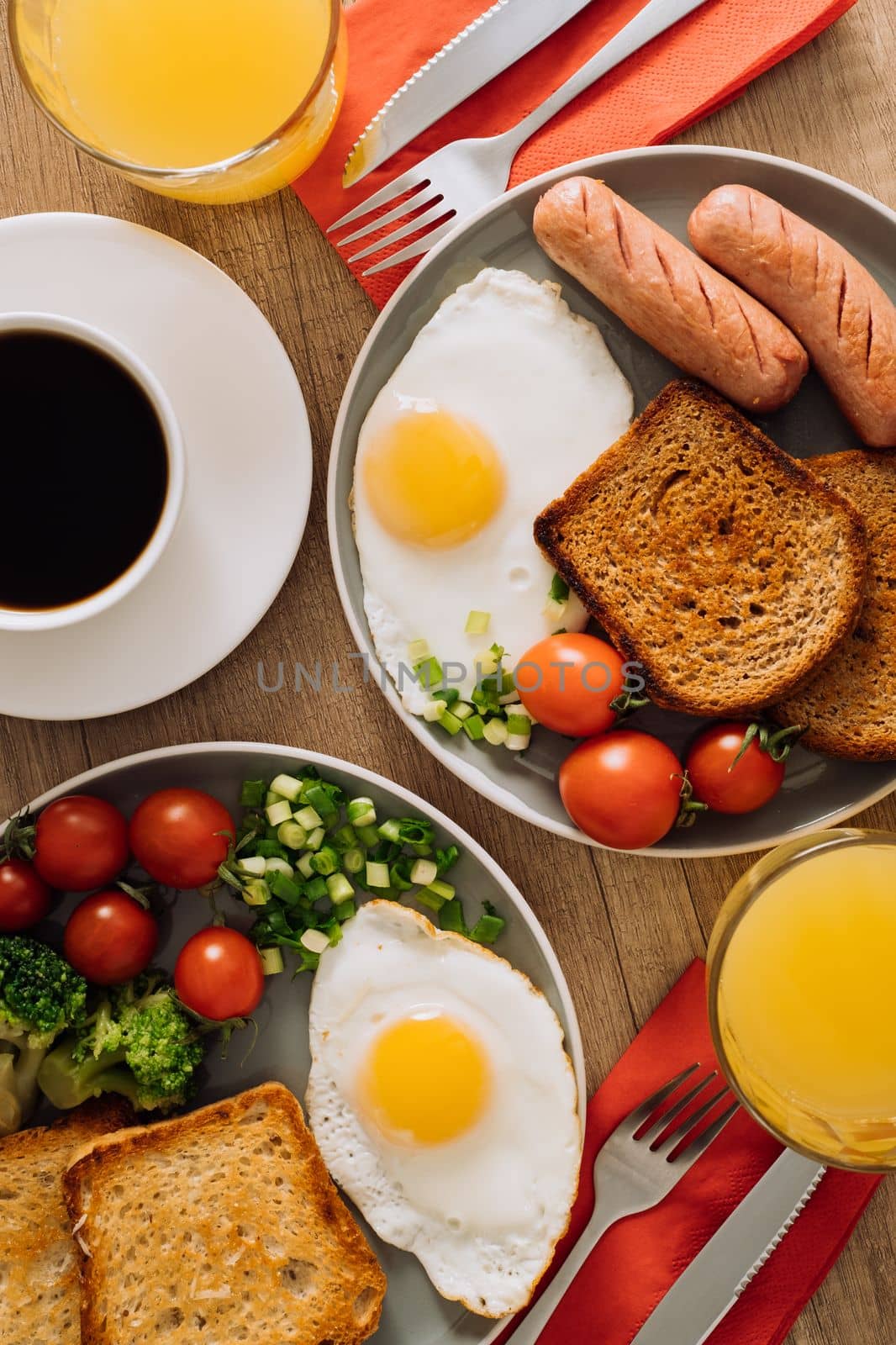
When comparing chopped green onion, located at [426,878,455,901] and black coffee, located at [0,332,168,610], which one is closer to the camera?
black coffee, located at [0,332,168,610]

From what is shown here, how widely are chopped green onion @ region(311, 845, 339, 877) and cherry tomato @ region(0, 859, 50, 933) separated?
23.3 inches

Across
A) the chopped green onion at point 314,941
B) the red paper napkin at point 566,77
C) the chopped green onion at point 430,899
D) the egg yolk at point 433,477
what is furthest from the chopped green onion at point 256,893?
the red paper napkin at point 566,77

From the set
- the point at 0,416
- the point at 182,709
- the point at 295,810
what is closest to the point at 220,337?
the point at 0,416

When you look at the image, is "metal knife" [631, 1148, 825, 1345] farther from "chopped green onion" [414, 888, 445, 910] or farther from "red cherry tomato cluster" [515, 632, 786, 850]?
"chopped green onion" [414, 888, 445, 910]

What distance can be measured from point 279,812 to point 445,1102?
0.71 metres

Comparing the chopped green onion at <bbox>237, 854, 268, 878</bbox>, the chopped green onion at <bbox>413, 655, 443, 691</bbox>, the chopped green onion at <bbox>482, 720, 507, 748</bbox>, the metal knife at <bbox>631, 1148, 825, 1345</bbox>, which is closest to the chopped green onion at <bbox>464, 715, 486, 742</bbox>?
the chopped green onion at <bbox>482, 720, 507, 748</bbox>

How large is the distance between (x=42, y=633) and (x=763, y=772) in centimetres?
153

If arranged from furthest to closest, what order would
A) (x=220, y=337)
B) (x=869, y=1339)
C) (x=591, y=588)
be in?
(x=869, y=1339) → (x=591, y=588) → (x=220, y=337)

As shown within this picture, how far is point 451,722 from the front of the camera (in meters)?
2.25

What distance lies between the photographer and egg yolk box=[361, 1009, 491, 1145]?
2186mm

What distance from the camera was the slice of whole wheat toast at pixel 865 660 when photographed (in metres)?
2.20

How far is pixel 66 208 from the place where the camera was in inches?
91.9

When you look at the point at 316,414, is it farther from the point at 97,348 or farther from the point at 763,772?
the point at 763,772

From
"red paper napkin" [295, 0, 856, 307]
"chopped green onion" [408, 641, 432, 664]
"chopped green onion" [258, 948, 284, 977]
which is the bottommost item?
"chopped green onion" [258, 948, 284, 977]
